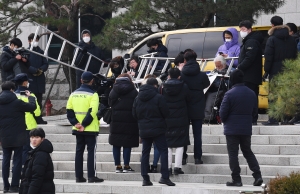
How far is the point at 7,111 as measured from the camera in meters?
15.2

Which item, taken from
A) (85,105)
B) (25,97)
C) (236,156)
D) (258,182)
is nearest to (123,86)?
(85,105)

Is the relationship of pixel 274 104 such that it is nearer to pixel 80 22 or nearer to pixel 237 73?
pixel 237 73

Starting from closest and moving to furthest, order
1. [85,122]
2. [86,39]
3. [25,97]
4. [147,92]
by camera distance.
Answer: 1. [147,92]
2. [85,122]
3. [25,97]
4. [86,39]

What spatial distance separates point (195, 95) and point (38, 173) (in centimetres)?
437

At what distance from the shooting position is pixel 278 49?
16.4 m

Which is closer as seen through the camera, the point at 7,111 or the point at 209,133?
the point at 7,111

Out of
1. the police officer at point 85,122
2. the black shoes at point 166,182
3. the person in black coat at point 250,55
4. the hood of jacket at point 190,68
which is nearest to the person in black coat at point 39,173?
the black shoes at point 166,182

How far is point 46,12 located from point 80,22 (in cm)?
502

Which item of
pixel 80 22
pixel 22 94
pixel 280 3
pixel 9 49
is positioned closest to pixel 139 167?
pixel 22 94

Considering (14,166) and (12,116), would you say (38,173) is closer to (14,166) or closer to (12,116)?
(14,166)

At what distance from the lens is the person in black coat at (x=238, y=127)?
46.0ft

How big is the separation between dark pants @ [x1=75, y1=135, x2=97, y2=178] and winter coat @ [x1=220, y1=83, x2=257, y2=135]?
240cm

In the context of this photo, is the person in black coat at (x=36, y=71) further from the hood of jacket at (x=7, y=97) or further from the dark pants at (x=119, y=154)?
the dark pants at (x=119, y=154)

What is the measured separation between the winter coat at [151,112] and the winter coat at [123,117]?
826mm
